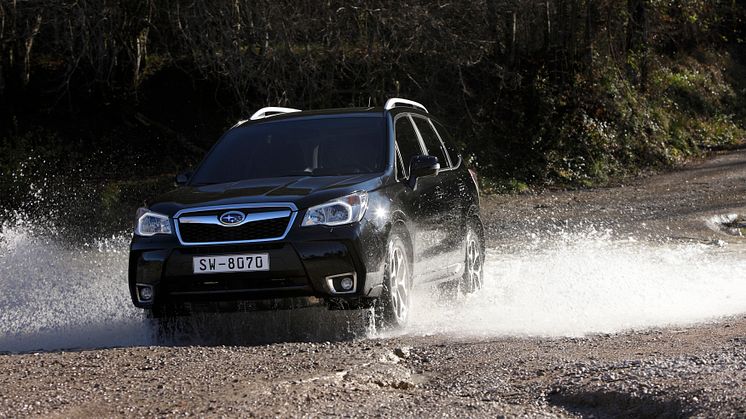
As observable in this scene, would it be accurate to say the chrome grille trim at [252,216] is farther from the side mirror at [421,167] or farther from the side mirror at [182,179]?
the side mirror at [421,167]

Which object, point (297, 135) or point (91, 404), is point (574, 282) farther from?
point (91, 404)

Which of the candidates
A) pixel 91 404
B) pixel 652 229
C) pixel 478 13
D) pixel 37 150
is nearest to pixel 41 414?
pixel 91 404

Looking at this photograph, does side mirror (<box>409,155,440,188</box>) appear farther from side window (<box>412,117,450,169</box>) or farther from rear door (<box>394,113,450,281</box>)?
side window (<box>412,117,450,169</box>)

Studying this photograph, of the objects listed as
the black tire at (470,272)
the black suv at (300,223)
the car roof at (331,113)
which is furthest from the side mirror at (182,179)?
the black tire at (470,272)

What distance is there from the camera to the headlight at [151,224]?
805 cm

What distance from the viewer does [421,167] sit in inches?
349

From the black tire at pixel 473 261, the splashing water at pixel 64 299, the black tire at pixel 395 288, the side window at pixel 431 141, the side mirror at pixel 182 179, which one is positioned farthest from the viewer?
the black tire at pixel 473 261

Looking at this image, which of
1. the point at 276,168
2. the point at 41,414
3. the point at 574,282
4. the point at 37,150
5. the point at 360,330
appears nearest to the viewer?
the point at 41,414

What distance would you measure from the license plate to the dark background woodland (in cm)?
1025

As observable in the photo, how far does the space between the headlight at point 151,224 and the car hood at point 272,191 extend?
0.05 metres

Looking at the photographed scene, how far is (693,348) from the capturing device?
6953mm

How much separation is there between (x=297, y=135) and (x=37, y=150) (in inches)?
466

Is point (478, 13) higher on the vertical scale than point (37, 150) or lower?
higher

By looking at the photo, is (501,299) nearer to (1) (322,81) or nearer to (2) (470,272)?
(2) (470,272)
